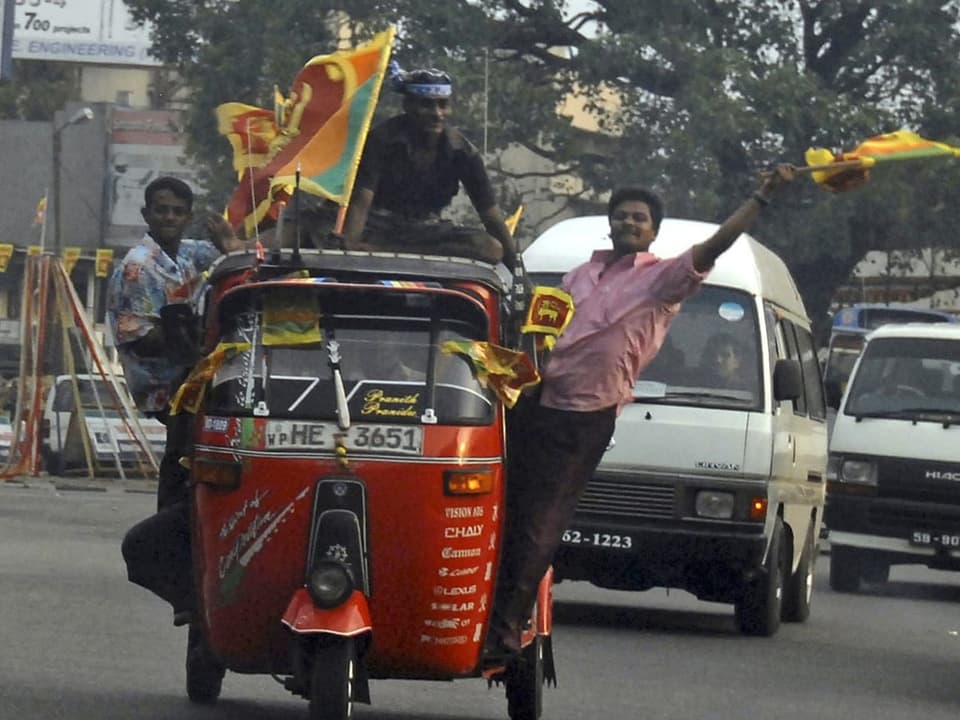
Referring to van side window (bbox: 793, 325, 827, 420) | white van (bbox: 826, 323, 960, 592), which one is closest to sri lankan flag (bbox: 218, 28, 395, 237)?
van side window (bbox: 793, 325, 827, 420)

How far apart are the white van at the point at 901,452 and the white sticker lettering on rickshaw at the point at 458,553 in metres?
9.98

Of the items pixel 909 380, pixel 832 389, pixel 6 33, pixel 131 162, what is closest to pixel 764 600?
pixel 832 389

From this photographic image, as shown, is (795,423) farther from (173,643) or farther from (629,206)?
(629,206)

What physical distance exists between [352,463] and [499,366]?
0.60m

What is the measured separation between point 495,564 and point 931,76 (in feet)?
93.7

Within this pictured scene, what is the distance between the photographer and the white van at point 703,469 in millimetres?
13195

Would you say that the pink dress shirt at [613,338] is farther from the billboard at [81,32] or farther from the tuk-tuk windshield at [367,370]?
the billboard at [81,32]

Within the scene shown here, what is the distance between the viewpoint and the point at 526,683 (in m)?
8.50

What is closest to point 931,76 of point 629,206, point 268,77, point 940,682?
point 268,77

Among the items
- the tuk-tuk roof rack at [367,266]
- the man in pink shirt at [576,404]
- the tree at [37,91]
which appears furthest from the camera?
the tree at [37,91]

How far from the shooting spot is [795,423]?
14625 mm

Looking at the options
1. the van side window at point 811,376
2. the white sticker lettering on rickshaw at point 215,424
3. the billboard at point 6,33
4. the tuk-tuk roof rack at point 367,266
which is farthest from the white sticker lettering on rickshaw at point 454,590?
the billboard at point 6,33

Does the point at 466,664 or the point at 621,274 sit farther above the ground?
the point at 621,274

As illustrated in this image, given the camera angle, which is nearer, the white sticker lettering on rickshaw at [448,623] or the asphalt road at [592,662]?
the white sticker lettering on rickshaw at [448,623]
